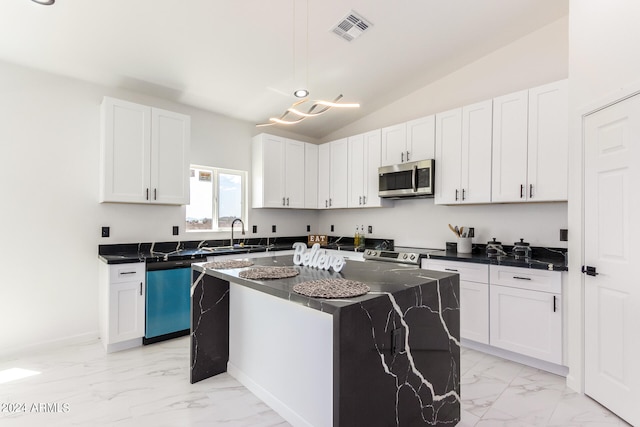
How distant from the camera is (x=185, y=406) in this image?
2.13m

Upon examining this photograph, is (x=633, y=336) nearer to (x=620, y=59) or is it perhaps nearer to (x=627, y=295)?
(x=627, y=295)

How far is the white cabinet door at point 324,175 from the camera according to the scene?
16.0 feet

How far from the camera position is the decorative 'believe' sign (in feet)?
6.93

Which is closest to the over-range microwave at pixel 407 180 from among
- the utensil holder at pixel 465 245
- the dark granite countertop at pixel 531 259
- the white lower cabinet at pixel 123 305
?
the utensil holder at pixel 465 245

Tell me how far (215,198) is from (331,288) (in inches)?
127

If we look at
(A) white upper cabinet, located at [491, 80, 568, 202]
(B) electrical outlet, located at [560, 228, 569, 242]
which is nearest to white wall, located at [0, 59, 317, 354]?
(A) white upper cabinet, located at [491, 80, 568, 202]

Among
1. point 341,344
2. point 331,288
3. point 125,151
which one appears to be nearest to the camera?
point 341,344

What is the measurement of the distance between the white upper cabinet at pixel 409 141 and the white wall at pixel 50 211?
9.95 ft

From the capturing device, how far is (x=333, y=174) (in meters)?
4.80

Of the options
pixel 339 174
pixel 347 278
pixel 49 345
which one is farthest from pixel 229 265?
pixel 339 174

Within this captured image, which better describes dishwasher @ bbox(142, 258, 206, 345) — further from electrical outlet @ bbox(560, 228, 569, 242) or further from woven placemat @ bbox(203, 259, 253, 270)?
electrical outlet @ bbox(560, 228, 569, 242)

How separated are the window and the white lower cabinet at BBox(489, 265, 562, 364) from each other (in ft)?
10.9

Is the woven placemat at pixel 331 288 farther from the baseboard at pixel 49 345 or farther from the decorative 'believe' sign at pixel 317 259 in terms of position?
the baseboard at pixel 49 345

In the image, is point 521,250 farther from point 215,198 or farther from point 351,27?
point 215,198
